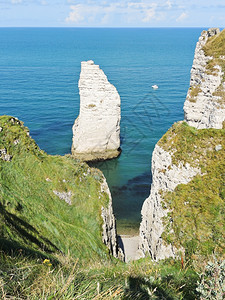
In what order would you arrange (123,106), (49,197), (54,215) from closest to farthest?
(54,215) < (49,197) < (123,106)

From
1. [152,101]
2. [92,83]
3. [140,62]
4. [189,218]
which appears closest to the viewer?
[189,218]

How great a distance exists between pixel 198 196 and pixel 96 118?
30.2m

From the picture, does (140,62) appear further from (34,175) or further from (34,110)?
(34,175)

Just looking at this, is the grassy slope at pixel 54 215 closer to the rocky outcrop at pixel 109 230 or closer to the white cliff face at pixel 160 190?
the rocky outcrop at pixel 109 230

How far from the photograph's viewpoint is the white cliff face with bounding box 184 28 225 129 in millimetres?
24500

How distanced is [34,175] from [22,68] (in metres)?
96.3

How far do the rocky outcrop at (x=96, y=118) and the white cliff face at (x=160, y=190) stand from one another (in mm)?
25421

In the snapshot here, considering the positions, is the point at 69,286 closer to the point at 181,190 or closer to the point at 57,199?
the point at 181,190

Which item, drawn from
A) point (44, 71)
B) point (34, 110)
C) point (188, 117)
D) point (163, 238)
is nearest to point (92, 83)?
point (188, 117)

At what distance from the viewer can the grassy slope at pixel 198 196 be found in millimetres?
15773

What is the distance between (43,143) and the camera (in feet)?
161

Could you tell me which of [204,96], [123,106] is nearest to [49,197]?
[204,96]

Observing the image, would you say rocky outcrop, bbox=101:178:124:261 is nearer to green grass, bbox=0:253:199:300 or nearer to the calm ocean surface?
the calm ocean surface

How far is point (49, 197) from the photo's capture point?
66.6 ft
